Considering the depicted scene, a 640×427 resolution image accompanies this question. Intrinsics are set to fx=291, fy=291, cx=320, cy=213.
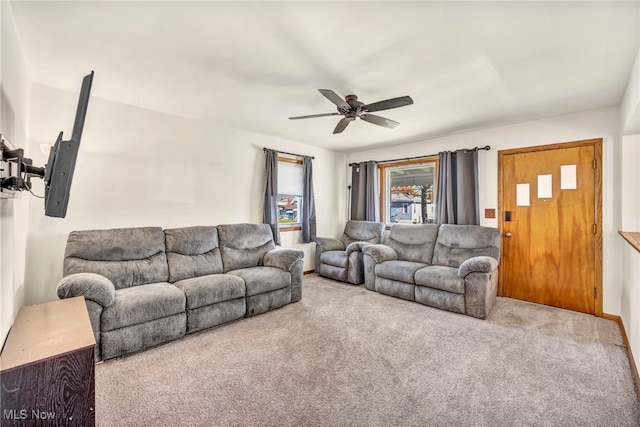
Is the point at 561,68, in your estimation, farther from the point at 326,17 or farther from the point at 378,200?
the point at 378,200

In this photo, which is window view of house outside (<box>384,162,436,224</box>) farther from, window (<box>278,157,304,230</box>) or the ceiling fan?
the ceiling fan

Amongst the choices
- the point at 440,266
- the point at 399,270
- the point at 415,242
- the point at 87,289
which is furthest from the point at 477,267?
the point at 87,289

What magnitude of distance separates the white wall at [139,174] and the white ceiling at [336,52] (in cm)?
29

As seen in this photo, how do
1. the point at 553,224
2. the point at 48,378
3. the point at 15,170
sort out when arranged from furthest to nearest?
the point at 553,224 < the point at 15,170 < the point at 48,378

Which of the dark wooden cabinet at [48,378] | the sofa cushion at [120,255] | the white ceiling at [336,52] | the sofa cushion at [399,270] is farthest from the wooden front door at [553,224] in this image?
the dark wooden cabinet at [48,378]

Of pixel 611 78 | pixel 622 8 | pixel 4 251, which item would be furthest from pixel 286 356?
pixel 611 78

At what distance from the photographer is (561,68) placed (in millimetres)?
2447

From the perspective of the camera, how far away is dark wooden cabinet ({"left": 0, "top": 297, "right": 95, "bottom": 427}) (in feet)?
4.14

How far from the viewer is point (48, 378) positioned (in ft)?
4.38

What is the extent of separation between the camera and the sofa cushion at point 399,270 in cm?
391

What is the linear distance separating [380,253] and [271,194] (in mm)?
1952

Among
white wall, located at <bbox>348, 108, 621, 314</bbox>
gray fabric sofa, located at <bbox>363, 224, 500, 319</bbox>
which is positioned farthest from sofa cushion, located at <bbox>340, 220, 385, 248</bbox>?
white wall, located at <bbox>348, 108, 621, 314</bbox>

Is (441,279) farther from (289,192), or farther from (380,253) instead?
(289,192)

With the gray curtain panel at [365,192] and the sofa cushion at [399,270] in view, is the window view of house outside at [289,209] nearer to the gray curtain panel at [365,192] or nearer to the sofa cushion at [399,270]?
the gray curtain panel at [365,192]
